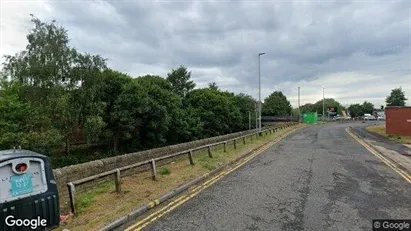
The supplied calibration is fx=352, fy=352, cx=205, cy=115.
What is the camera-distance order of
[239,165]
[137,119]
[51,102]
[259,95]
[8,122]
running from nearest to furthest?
[239,165] < [8,122] < [51,102] < [137,119] < [259,95]

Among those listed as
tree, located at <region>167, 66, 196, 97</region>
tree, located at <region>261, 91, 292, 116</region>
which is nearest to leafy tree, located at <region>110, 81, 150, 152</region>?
tree, located at <region>167, 66, 196, 97</region>

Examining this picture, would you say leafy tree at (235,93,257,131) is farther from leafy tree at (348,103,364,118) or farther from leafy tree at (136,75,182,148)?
leafy tree at (348,103,364,118)

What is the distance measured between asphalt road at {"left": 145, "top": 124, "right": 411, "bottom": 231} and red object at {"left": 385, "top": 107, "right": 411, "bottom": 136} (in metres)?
23.5

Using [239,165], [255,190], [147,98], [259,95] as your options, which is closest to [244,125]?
[259,95]

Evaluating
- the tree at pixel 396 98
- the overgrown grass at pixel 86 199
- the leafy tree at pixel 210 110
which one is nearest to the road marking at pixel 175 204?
the overgrown grass at pixel 86 199

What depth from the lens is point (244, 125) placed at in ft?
233

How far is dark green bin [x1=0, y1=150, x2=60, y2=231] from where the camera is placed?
18.7 feet

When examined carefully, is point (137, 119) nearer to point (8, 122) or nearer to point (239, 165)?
point (8, 122)

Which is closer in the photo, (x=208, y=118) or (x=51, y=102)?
(x=51, y=102)

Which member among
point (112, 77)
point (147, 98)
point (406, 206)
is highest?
point (112, 77)

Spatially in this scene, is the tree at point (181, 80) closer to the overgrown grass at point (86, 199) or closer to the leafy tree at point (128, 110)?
the leafy tree at point (128, 110)

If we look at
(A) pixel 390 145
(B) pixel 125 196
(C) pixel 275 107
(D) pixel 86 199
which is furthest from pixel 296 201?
(C) pixel 275 107

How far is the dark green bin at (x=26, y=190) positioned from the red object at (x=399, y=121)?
1419 inches

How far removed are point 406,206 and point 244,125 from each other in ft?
205
